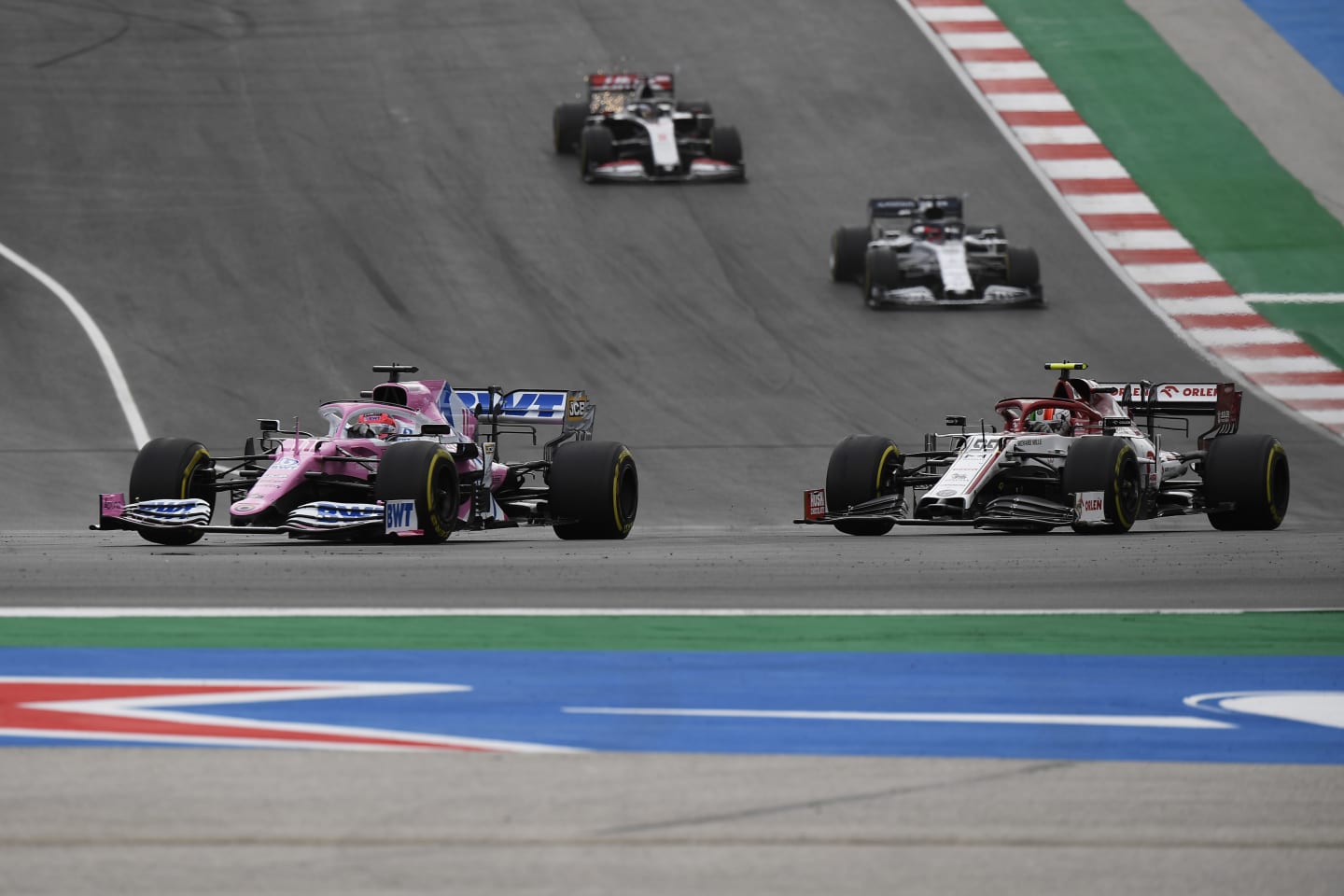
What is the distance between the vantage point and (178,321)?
28.4 metres

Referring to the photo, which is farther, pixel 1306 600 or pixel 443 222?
pixel 443 222

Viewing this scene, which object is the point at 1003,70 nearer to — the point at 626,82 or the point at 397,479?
the point at 626,82

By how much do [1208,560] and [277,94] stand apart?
89.4 ft

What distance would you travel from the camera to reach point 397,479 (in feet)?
54.3

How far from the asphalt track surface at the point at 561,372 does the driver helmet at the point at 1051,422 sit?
1615 mm

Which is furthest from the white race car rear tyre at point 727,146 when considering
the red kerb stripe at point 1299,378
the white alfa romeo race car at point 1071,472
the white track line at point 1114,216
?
the white alfa romeo race car at point 1071,472

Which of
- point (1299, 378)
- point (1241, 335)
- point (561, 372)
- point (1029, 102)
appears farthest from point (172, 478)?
point (1029, 102)

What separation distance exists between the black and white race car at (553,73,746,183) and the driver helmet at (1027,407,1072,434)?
14933 mm

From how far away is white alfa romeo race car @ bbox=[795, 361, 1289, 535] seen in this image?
18422mm

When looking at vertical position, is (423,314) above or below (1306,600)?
above

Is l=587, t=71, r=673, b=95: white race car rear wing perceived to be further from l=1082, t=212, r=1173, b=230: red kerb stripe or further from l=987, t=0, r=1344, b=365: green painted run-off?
l=1082, t=212, r=1173, b=230: red kerb stripe

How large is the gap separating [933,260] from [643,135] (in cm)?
703

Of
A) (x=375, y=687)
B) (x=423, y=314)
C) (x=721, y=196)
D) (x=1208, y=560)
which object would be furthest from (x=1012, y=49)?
(x=375, y=687)

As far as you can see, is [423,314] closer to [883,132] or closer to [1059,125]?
[883,132]
